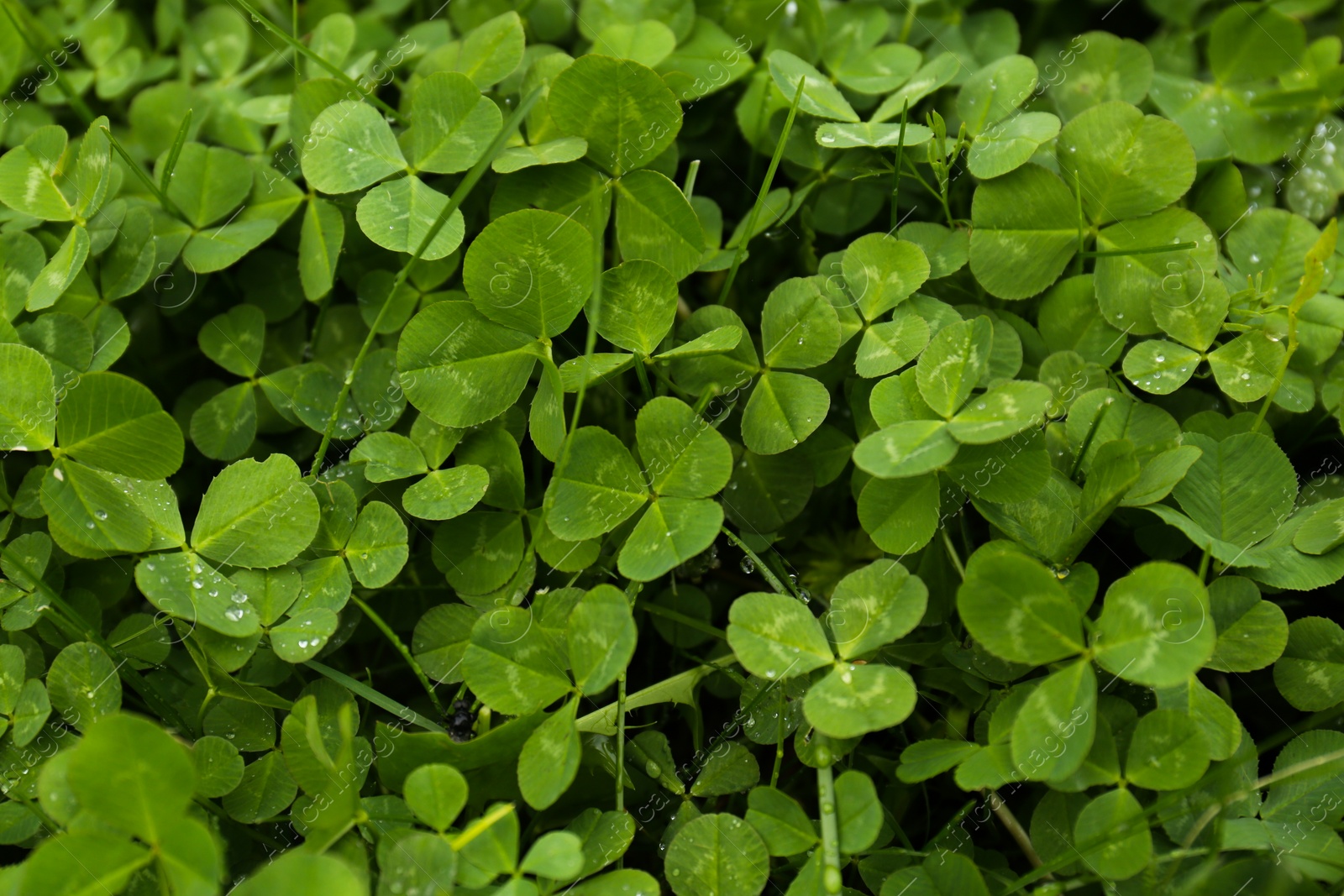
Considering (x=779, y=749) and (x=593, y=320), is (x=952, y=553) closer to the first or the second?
(x=779, y=749)

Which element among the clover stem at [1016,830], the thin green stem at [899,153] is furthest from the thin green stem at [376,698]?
the thin green stem at [899,153]

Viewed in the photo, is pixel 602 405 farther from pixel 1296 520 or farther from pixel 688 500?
pixel 1296 520

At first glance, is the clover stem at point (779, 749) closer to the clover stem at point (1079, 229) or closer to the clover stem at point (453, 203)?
the clover stem at point (453, 203)

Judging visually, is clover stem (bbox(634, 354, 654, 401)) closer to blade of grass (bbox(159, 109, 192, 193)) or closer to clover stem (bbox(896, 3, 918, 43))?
blade of grass (bbox(159, 109, 192, 193))

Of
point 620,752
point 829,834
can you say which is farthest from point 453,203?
point 829,834

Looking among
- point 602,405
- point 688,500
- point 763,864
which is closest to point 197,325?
point 602,405
